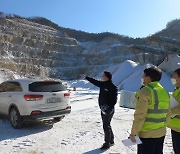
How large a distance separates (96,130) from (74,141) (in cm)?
156

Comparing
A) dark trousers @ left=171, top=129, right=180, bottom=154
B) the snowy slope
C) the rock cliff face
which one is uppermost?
the rock cliff face

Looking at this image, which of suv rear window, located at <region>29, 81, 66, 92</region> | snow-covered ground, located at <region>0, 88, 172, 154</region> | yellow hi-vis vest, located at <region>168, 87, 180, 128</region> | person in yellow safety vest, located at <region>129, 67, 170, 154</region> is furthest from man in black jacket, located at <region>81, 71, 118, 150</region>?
suv rear window, located at <region>29, 81, 66, 92</region>

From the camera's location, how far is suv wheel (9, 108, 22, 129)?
9.00m

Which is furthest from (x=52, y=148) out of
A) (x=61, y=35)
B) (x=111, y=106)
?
(x=61, y=35)

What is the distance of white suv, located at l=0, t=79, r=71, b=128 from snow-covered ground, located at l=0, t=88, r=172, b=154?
1.54ft

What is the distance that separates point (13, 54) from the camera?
77.6m

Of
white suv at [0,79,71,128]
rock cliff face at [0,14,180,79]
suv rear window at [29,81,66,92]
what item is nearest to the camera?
white suv at [0,79,71,128]

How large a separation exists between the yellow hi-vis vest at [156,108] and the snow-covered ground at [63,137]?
9.30ft

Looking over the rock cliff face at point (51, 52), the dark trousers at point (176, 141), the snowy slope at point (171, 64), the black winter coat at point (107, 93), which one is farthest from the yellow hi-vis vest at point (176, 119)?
the rock cliff face at point (51, 52)

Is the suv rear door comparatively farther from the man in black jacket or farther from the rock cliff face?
the rock cliff face

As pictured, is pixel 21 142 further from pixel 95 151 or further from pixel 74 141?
pixel 95 151

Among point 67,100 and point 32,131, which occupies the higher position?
point 67,100

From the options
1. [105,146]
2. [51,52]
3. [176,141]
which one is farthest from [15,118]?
[51,52]

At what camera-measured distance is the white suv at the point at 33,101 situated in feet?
29.1
